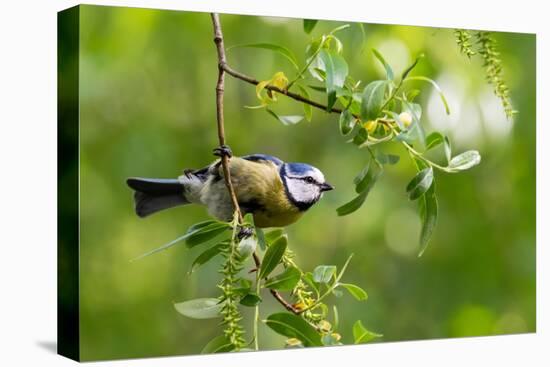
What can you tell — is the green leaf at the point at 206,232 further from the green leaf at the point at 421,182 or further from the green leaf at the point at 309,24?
the green leaf at the point at 309,24

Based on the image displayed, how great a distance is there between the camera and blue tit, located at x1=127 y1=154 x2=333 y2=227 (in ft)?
11.0

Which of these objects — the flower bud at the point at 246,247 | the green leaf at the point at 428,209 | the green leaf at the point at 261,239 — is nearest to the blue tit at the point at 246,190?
the green leaf at the point at 261,239

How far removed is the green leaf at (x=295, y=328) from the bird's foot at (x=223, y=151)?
21.0 inches

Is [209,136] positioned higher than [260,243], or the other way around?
[209,136]

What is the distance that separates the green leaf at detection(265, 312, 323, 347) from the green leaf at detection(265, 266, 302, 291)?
0.34 feet

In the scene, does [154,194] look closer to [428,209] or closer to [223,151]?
[223,151]

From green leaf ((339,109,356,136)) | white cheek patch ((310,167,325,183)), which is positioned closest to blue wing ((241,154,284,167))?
white cheek patch ((310,167,325,183))

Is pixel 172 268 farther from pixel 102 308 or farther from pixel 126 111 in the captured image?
pixel 126 111

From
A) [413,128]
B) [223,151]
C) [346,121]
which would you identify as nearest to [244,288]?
[223,151]

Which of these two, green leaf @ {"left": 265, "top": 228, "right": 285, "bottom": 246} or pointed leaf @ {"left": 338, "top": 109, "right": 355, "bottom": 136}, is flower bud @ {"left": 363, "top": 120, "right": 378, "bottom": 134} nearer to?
pointed leaf @ {"left": 338, "top": 109, "right": 355, "bottom": 136}

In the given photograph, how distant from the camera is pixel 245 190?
337 cm

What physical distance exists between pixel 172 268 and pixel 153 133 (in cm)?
48

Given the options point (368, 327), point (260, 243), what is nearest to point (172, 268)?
point (260, 243)

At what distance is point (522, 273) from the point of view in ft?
13.7
